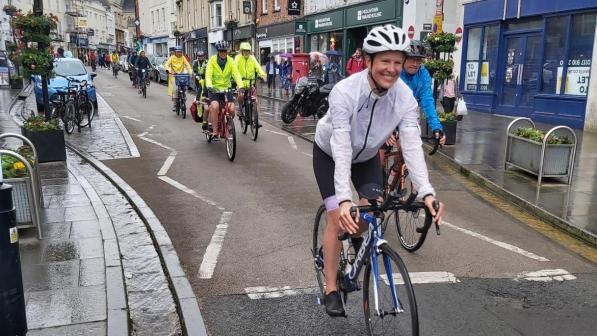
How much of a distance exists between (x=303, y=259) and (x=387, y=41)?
2.57 meters

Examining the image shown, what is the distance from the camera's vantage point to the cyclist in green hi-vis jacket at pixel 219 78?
10.2 meters

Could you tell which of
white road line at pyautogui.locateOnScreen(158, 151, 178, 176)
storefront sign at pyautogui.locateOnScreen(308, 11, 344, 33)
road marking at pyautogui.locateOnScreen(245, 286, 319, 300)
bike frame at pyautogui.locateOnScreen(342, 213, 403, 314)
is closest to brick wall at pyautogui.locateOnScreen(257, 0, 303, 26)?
storefront sign at pyautogui.locateOnScreen(308, 11, 344, 33)

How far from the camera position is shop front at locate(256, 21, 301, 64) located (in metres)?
32.5

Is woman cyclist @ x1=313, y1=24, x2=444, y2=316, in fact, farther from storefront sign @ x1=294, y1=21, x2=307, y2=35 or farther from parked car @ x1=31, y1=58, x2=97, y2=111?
storefront sign @ x1=294, y1=21, x2=307, y2=35

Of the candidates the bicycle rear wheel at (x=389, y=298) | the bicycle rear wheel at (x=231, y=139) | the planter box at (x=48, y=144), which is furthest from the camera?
the bicycle rear wheel at (x=231, y=139)

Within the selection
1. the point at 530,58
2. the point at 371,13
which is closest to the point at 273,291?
the point at 530,58

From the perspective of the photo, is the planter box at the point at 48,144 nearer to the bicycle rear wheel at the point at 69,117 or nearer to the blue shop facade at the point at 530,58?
the bicycle rear wheel at the point at 69,117

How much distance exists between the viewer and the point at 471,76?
1858cm

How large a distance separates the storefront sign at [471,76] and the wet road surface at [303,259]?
1052 centimetres

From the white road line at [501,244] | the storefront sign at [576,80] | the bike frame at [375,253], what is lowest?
the white road line at [501,244]

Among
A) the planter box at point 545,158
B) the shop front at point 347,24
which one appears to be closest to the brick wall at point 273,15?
the shop front at point 347,24

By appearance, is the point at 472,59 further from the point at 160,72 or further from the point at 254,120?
the point at 160,72

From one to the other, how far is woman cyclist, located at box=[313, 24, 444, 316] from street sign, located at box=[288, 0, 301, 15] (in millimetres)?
29013

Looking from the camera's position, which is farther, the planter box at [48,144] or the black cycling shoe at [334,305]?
the planter box at [48,144]
